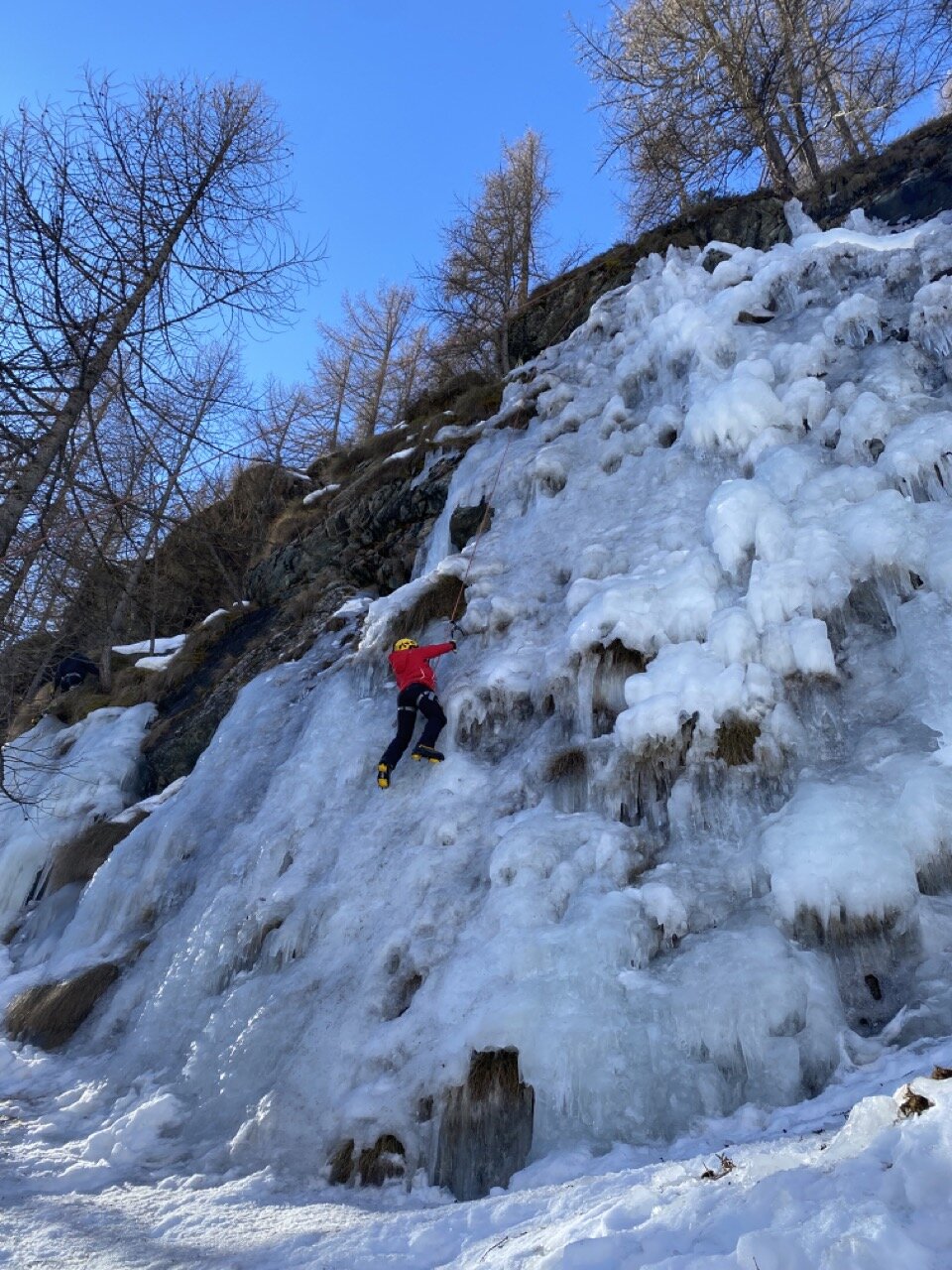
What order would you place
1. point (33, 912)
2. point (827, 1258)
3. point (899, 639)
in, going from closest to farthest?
1. point (827, 1258)
2. point (899, 639)
3. point (33, 912)

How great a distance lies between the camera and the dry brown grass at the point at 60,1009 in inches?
274

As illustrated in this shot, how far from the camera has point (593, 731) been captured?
6.04 m

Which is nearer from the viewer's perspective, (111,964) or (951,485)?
(951,485)

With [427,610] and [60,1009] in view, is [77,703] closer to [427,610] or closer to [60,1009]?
[60,1009]

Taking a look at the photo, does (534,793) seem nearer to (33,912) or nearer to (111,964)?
(111,964)

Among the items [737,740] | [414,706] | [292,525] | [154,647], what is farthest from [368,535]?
[737,740]

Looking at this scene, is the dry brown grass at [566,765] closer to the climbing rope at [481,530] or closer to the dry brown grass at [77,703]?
the climbing rope at [481,530]

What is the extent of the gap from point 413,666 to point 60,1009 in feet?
13.9

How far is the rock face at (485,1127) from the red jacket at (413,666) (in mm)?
3270

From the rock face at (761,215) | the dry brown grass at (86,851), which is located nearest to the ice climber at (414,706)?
the dry brown grass at (86,851)

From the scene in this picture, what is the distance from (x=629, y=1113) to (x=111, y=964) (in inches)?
209

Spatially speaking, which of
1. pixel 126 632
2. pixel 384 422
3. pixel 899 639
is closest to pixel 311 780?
pixel 899 639

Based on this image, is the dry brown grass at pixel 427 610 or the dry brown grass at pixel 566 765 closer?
the dry brown grass at pixel 566 765

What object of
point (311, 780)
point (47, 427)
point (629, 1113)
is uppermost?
point (47, 427)
